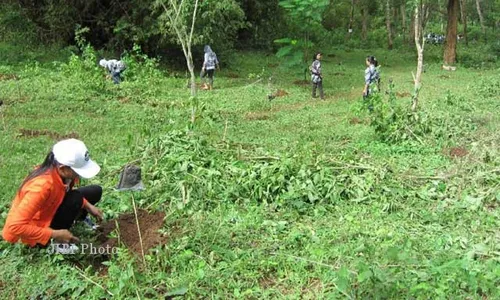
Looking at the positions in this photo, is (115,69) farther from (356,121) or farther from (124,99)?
(356,121)

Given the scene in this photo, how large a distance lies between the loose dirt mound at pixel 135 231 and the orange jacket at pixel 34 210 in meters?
0.54

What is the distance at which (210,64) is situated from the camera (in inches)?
500

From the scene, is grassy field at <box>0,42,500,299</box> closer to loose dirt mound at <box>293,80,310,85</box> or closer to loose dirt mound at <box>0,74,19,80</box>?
loose dirt mound at <box>0,74,19,80</box>

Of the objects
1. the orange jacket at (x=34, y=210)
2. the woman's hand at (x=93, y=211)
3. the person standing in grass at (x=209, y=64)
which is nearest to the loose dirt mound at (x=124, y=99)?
the person standing in grass at (x=209, y=64)

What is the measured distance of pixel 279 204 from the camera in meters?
5.02

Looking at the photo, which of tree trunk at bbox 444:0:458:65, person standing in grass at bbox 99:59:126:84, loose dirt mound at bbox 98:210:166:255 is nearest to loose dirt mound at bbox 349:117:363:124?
loose dirt mound at bbox 98:210:166:255

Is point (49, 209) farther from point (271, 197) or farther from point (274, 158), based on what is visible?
point (274, 158)

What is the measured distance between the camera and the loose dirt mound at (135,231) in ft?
13.4

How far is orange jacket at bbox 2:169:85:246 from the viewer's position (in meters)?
3.57

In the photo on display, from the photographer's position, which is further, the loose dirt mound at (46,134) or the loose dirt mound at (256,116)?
the loose dirt mound at (256,116)

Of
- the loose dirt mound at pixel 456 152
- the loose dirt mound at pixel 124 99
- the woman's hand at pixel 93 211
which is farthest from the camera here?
the loose dirt mound at pixel 124 99

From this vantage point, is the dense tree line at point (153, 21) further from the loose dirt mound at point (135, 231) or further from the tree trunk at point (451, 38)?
the loose dirt mound at point (135, 231)

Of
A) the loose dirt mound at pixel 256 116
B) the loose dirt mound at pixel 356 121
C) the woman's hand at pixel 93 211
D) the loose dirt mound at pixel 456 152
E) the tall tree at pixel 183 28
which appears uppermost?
the tall tree at pixel 183 28

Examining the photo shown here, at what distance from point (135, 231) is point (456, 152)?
4.42m
